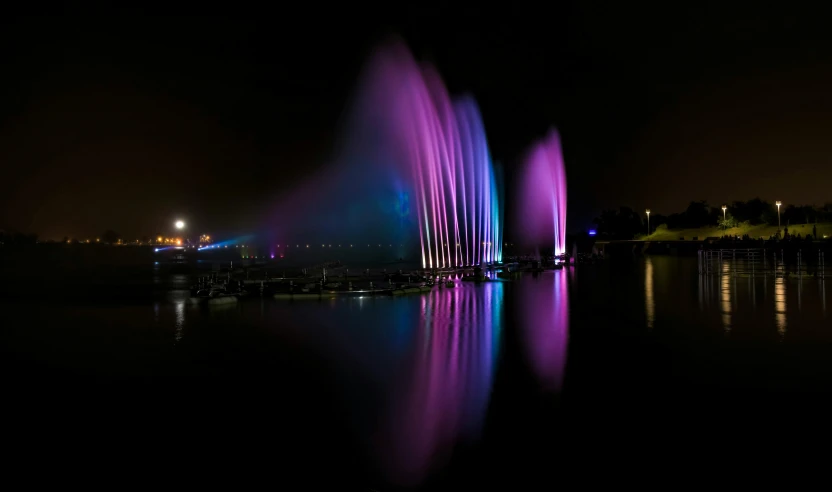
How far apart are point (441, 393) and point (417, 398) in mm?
563

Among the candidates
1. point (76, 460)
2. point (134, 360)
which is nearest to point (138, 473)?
point (76, 460)

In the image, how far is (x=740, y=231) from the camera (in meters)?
127

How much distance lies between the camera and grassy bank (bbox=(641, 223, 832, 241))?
101 meters

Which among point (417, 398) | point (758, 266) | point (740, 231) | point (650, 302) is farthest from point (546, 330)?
point (740, 231)

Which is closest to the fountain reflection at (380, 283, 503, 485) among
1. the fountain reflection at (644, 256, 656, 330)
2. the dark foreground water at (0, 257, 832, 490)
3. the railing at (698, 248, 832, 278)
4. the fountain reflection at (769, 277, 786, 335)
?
the dark foreground water at (0, 257, 832, 490)

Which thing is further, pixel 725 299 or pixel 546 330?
pixel 725 299

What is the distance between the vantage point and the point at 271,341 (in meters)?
16.4

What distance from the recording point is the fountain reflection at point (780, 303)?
1738 centimetres

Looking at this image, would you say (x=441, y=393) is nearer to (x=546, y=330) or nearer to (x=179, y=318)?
(x=546, y=330)

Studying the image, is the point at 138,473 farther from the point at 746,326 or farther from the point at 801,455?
the point at 746,326

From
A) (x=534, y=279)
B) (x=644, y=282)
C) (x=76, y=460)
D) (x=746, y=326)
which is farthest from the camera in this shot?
(x=534, y=279)

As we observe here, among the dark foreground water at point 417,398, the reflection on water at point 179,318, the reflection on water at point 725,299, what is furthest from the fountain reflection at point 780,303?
the reflection on water at point 179,318

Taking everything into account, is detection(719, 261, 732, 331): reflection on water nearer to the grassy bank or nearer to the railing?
the railing

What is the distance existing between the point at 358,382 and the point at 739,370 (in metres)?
8.21
